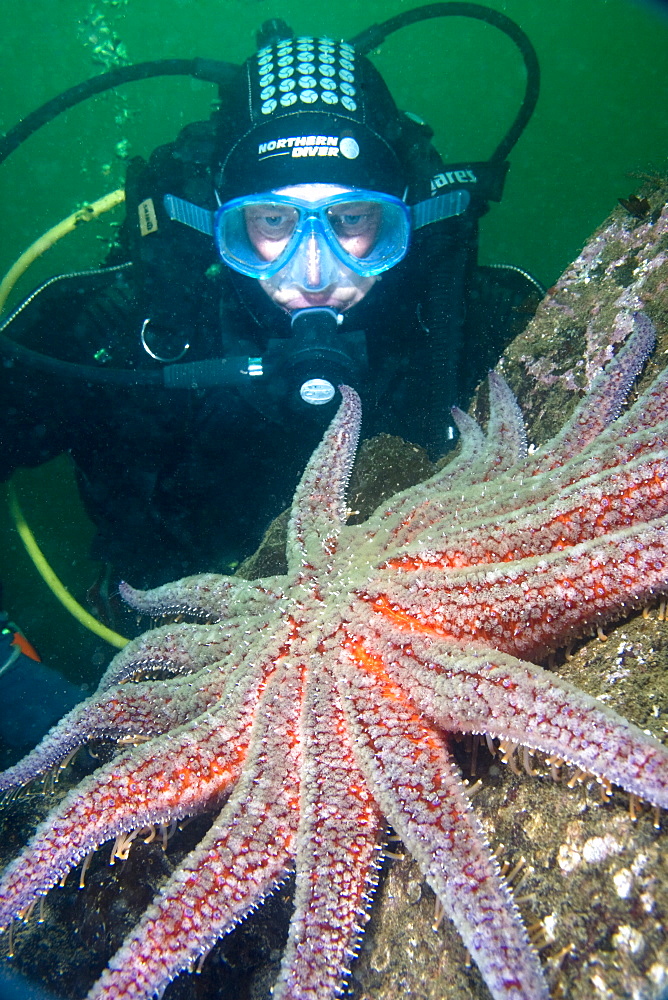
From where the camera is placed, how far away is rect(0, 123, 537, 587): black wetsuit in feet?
16.6

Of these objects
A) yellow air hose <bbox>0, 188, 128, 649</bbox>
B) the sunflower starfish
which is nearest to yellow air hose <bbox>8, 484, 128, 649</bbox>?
yellow air hose <bbox>0, 188, 128, 649</bbox>

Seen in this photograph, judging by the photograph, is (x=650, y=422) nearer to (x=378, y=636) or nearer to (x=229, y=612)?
(x=378, y=636)

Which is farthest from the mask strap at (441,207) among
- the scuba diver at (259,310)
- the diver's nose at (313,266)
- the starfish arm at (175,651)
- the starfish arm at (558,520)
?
the starfish arm at (175,651)

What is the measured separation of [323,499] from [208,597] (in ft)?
2.77

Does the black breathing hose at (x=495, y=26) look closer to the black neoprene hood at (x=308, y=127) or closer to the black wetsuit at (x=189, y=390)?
the black neoprene hood at (x=308, y=127)

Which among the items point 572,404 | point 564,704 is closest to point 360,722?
point 564,704

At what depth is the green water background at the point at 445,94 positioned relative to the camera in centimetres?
2975

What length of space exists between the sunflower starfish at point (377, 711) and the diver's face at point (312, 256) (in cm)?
295

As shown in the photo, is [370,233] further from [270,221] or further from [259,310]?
[259,310]

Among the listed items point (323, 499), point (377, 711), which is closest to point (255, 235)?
point (323, 499)

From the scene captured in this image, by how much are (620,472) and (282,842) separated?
1817 mm

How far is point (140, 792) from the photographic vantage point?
76.7 inches

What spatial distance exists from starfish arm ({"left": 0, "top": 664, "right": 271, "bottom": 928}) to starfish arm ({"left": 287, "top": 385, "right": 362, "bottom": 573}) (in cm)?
72

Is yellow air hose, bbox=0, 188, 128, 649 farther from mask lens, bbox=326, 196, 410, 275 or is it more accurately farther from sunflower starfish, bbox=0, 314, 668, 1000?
sunflower starfish, bbox=0, 314, 668, 1000
